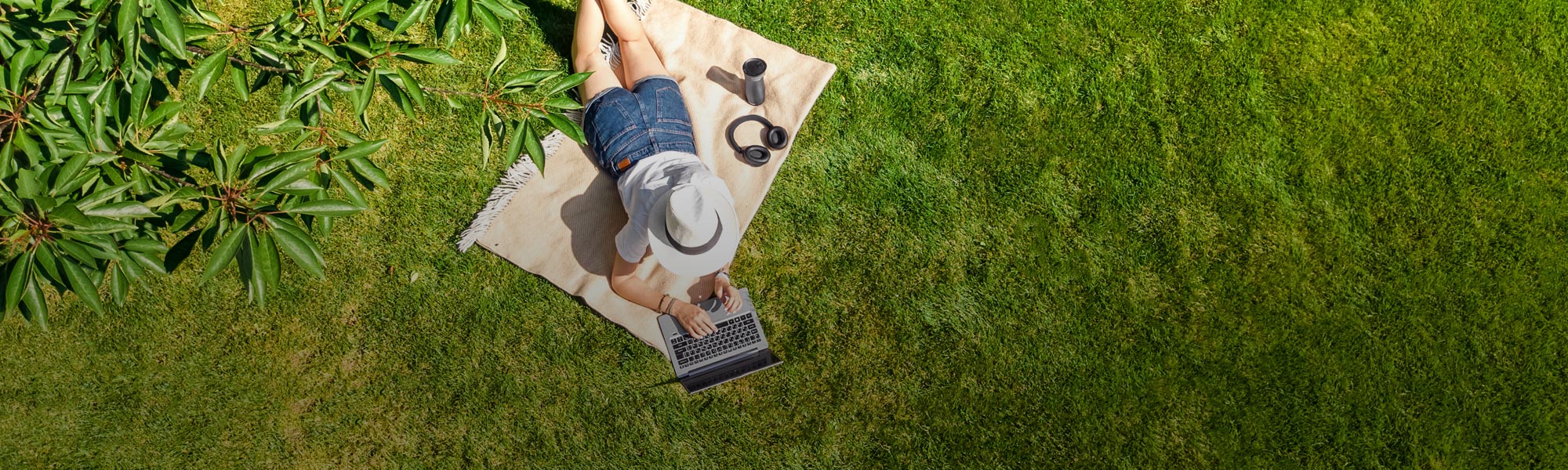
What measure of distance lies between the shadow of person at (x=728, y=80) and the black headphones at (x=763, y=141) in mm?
178

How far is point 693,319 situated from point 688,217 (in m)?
0.94

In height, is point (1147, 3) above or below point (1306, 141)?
above

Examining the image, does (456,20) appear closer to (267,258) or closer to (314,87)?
(314,87)

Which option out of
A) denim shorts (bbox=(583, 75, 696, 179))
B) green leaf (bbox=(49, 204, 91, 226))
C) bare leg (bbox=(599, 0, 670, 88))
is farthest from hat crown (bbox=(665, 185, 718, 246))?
green leaf (bbox=(49, 204, 91, 226))

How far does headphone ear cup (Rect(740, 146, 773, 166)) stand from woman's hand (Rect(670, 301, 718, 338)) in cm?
88

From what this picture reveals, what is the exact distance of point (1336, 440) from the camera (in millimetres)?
4461

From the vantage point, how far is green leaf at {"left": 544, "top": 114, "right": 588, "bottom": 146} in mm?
2672

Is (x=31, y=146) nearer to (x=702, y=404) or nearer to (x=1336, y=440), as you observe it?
(x=702, y=404)

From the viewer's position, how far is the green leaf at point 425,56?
259cm

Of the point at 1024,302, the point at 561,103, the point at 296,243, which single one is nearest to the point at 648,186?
the point at 561,103

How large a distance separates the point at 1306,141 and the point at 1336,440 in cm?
162

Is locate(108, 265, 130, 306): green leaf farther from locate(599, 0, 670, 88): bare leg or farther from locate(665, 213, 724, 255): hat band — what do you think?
locate(599, 0, 670, 88): bare leg

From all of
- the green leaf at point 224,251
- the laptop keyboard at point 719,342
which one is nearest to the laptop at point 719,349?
the laptop keyboard at point 719,342

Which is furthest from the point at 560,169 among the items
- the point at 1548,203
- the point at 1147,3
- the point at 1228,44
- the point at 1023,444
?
the point at 1548,203
